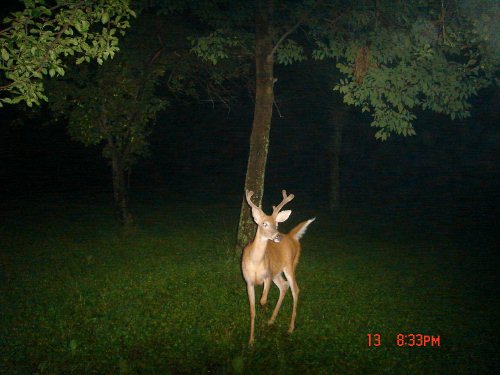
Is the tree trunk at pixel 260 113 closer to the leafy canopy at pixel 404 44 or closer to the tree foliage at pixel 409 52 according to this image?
the leafy canopy at pixel 404 44

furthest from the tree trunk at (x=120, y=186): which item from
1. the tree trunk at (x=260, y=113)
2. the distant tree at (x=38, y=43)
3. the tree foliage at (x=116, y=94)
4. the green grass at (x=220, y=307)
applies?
the distant tree at (x=38, y=43)

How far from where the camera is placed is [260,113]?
1170 centimetres

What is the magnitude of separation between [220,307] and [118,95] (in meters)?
9.07

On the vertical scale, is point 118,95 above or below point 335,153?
above

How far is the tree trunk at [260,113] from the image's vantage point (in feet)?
38.2

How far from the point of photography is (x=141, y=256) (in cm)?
1326

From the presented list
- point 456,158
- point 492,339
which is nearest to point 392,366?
point 492,339

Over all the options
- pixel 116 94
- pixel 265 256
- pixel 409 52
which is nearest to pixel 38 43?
pixel 265 256

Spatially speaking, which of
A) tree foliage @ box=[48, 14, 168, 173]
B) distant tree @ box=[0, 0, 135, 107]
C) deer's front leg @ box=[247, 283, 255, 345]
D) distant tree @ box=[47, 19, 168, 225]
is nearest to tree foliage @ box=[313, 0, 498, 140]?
deer's front leg @ box=[247, 283, 255, 345]
